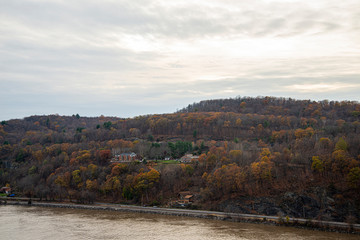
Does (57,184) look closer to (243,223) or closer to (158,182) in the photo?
(158,182)

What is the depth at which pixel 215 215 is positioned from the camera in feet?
107

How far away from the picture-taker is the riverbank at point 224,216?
26656mm

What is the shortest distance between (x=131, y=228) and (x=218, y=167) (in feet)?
55.5

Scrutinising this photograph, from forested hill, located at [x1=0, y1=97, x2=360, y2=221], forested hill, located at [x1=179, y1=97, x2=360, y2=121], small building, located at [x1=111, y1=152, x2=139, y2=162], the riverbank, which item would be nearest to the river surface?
the riverbank

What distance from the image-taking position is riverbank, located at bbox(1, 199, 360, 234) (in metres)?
26.7

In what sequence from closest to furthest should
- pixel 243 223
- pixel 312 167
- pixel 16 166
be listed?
pixel 243 223
pixel 312 167
pixel 16 166

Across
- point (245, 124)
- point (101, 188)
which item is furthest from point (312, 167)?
point (245, 124)

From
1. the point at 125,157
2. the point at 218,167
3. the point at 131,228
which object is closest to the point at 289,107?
the point at 218,167

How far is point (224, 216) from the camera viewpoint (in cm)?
3203

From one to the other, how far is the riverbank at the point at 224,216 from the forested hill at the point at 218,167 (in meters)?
1.61

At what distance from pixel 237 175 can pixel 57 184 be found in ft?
94.7

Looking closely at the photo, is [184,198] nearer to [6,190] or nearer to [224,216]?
[224,216]

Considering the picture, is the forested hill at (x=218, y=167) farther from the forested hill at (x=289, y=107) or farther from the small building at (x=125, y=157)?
the small building at (x=125, y=157)

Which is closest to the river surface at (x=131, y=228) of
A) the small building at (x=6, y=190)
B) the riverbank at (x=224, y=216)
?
the riverbank at (x=224, y=216)
